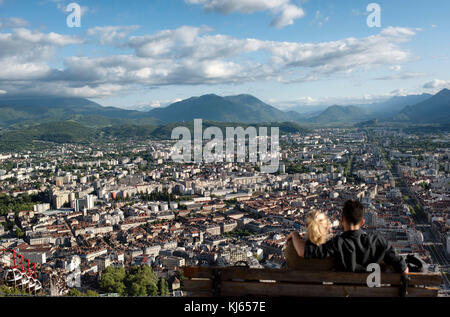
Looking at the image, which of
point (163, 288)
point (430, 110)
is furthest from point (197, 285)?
point (430, 110)

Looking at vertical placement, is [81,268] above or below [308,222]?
below

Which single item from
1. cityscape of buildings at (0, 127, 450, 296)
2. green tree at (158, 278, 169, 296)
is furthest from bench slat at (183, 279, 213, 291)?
green tree at (158, 278, 169, 296)

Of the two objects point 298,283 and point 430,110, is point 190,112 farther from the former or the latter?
point 298,283

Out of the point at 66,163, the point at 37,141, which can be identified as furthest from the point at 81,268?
the point at 37,141

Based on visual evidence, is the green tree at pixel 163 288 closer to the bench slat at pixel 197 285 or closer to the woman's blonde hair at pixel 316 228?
the bench slat at pixel 197 285

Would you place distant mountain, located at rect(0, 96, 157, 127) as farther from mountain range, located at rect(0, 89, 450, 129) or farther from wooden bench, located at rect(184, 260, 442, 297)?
wooden bench, located at rect(184, 260, 442, 297)
